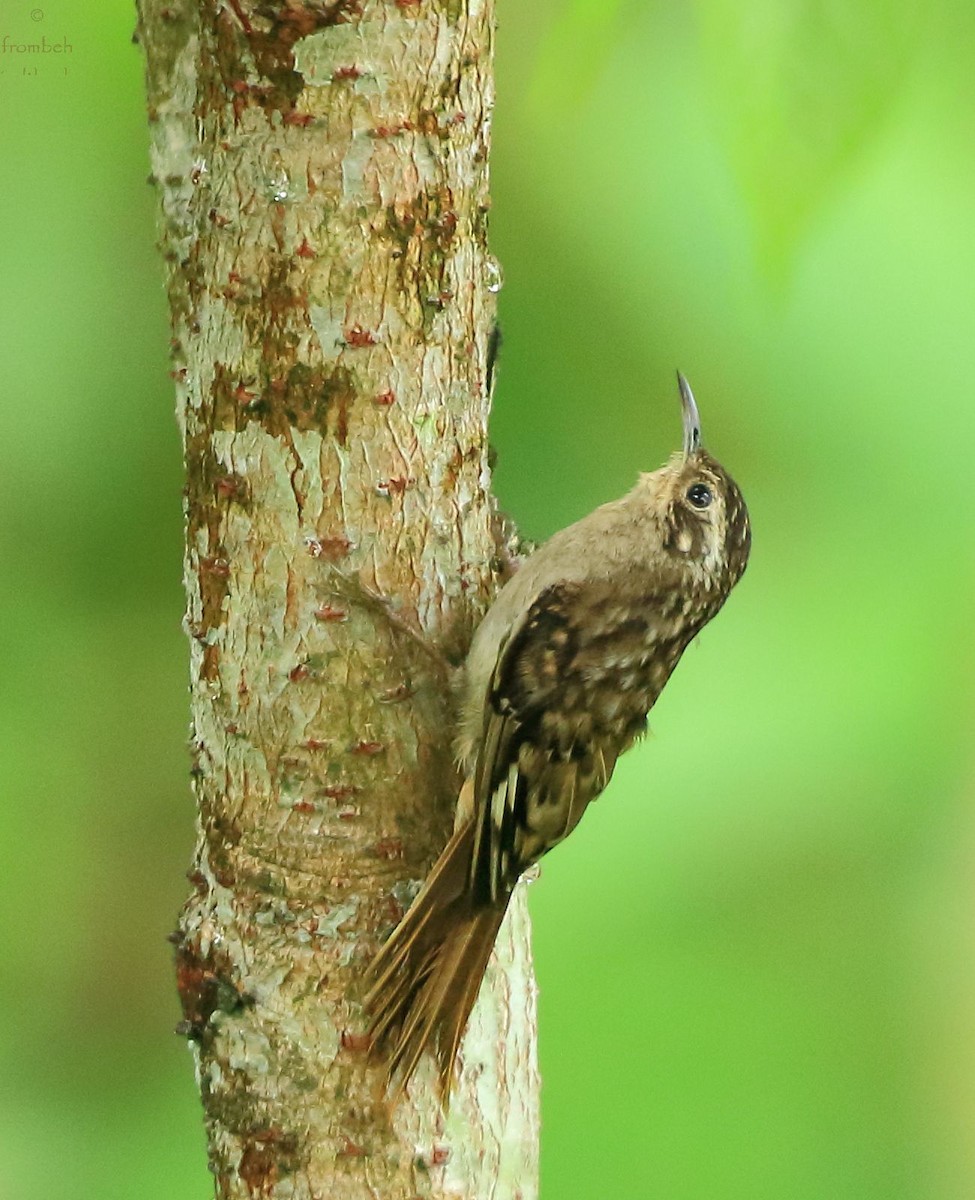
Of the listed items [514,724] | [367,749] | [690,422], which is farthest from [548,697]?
[690,422]

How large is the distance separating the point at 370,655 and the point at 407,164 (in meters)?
0.40

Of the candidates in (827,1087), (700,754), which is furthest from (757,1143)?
(700,754)

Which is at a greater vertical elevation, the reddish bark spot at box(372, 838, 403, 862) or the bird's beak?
the bird's beak

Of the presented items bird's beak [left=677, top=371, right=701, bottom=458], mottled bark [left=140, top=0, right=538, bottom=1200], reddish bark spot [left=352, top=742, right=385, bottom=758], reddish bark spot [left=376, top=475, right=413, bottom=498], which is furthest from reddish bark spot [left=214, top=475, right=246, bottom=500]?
bird's beak [left=677, top=371, right=701, bottom=458]

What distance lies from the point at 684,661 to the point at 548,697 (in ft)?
1.72

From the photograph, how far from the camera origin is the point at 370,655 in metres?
1.13

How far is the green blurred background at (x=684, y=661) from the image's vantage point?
1657 mm

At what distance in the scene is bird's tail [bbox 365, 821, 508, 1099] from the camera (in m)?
1.13

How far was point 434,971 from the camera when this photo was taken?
3.78 feet

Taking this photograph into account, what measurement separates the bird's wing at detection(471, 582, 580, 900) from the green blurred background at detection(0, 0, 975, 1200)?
0.40 metres

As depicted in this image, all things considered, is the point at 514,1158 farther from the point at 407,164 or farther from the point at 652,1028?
the point at 407,164

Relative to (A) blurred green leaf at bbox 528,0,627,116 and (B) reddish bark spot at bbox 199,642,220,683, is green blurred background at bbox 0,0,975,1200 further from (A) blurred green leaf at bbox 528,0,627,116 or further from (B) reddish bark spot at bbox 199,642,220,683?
(B) reddish bark spot at bbox 199,642,220,683

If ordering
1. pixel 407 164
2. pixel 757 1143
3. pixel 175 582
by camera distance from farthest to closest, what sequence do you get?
pixel 757 1143
pixel 175 582
pixel 407 164

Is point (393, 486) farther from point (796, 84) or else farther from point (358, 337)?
point (796, 84)
